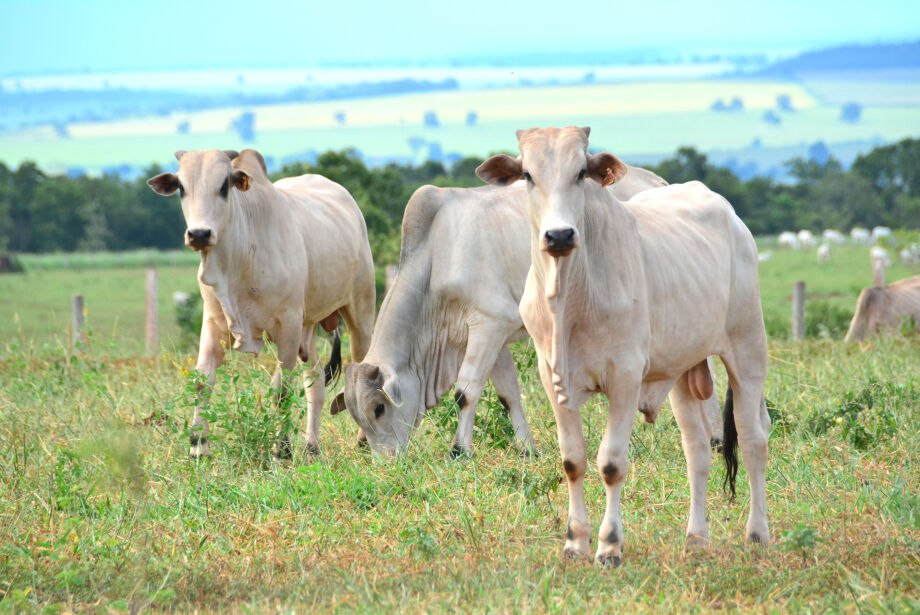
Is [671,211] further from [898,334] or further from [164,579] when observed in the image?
[898,334]

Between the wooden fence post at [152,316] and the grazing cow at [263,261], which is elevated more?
the grazing cow at [263,261]

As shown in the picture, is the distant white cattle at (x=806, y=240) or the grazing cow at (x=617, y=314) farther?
the distant white cattle at (x=806, y=240)

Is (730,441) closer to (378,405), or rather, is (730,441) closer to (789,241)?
(378,405)

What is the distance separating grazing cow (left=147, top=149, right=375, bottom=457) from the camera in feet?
21.5

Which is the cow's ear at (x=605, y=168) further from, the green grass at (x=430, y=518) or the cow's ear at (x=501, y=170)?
the green grass at (x=430, y=518)

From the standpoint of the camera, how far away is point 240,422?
641 centimetres

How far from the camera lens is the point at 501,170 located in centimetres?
473

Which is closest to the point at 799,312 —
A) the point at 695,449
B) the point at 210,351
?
the point at 210,351

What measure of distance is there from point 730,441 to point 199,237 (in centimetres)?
306

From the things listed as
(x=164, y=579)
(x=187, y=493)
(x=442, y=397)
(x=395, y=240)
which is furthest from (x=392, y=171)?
(x=164, y=579)

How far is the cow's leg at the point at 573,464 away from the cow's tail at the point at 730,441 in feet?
3.21

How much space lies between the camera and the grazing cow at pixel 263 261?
6.57 meters

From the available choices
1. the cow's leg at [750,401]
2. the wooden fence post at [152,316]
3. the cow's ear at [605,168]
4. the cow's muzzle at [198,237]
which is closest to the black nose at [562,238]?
the cow's ear at [605,168]

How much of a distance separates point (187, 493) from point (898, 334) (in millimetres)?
8479
